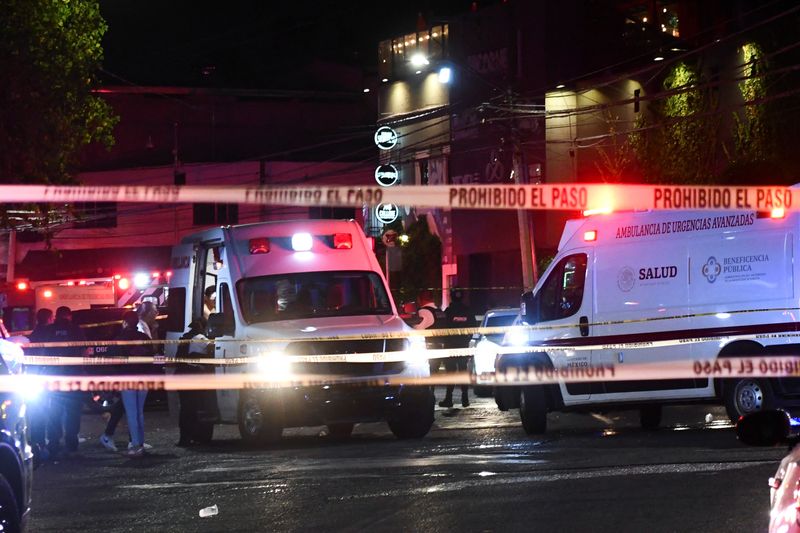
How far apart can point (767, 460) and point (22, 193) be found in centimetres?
688

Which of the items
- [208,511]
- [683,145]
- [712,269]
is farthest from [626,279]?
[683,145]

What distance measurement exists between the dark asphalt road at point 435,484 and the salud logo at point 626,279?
1710mm

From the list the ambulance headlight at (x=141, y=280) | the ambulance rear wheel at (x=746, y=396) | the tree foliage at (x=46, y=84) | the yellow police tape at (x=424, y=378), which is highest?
the tree foliage at (x=46, y=84)

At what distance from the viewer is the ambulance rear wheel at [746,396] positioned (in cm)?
1494

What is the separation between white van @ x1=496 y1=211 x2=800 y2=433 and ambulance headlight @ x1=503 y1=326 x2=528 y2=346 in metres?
0.04

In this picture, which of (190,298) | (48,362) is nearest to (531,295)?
(190,298)

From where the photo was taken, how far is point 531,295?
17.0m

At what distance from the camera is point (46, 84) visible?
2595 centimetres

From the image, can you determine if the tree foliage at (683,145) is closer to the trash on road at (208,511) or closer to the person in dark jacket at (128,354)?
the person in dark jacket at (128,354)

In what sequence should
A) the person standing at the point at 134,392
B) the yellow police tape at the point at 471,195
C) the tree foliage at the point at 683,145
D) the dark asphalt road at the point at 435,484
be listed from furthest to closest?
the tree foliage at the point at 683,145 → the person standing at the point at 134,392 → the yellow police tape at the point at 471,195 → the dark asphalt road at the point at 435,484

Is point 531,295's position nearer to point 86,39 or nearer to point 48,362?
point 48,362

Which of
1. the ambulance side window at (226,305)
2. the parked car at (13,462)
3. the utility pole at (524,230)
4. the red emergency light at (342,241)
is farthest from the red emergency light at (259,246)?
the utility pole at (524,230)

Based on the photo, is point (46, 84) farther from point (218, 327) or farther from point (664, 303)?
point (664, 303)

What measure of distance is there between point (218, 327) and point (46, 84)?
11.3 metres
